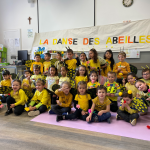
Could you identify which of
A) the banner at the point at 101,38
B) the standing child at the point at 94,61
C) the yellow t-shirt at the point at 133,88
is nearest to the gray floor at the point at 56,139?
the yellow t-shirt at the point at 133,88

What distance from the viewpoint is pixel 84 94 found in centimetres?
201

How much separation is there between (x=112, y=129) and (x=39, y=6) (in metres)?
4.66

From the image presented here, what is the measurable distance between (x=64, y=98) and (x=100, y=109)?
2.00 feet

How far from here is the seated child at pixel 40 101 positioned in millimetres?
2129

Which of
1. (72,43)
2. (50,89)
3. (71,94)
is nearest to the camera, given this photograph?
(71,94)

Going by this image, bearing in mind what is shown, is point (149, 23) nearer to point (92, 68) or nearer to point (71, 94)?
point (92, 68)

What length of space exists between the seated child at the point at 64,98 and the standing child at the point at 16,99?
590 mm

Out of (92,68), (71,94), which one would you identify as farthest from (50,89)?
(92,68)

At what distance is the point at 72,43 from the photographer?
4.16 metres

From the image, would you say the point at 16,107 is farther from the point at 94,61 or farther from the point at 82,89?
the point at 94,61

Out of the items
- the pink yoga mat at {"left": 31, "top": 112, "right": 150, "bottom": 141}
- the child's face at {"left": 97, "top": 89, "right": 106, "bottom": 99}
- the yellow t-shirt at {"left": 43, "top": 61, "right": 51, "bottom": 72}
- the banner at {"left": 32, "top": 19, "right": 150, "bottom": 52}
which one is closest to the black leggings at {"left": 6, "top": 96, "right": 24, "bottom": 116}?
the pink yoga mat at {"left": 31, "top": 112, "right": 150, "bottom": 141}

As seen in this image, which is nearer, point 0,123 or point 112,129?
point 112,129

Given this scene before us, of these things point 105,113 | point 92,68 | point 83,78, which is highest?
point 92,68

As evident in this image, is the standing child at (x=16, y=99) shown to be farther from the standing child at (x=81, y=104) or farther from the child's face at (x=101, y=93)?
the child's face at (x=101, y=93)
